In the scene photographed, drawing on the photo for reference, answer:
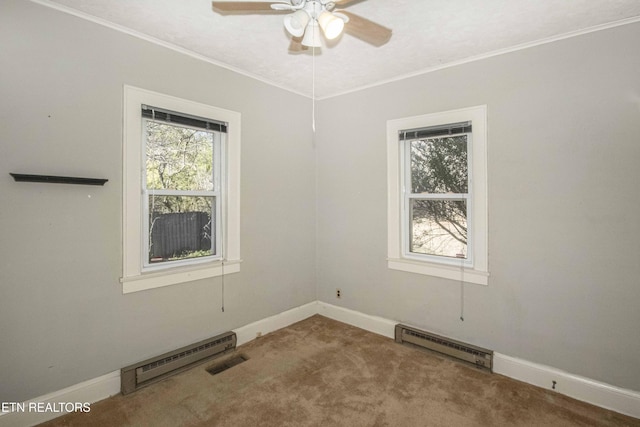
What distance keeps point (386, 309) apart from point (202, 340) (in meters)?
1.83

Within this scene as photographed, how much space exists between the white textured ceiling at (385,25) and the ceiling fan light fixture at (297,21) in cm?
36

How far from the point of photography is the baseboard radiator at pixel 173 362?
2.28 meters

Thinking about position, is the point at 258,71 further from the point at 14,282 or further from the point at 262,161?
the point at 14,282

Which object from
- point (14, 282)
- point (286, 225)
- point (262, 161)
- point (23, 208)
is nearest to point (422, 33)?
point (262, 161)

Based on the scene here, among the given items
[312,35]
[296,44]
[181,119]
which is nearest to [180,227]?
[181,119]

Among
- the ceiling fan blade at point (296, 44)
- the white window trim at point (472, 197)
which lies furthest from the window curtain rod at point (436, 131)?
the ceiling fan blade at point (296, 44)

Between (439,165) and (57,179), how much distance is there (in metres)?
3.01

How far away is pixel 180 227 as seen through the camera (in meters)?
2.73

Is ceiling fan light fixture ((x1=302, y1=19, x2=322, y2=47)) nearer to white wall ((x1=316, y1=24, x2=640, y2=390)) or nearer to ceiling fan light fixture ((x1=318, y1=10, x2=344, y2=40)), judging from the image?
ceiling fan light fixture ((x1=318, y1=10, x2=344, y2=40))

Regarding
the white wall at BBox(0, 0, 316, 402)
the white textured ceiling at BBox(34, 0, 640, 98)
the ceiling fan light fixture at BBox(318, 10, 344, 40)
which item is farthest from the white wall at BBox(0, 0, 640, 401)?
the ceiling fan light fixture at BBox(318, 10, 344, 40)

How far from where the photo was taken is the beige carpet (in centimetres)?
202

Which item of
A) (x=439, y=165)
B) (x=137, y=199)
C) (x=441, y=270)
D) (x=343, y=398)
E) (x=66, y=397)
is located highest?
(x=439, y=165)

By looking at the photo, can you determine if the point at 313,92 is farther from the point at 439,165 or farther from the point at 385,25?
the point at 439,165

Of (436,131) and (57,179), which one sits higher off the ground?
(436,131)
